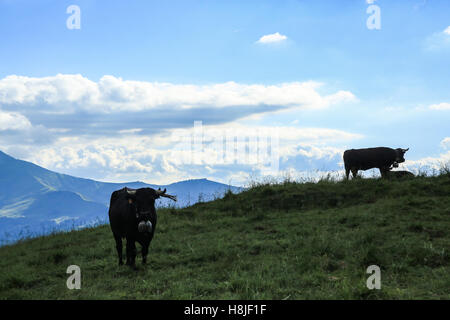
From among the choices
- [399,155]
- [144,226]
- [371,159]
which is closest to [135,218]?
[144,226]

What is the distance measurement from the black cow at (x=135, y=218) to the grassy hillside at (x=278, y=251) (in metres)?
0.58

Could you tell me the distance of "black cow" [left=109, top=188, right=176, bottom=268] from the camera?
937cm

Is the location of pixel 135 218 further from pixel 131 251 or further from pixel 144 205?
pixel 131 251

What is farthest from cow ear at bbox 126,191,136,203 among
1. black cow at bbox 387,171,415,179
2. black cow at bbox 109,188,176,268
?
black cow at bbox 387,171,415,179

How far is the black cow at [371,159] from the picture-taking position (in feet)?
72.9

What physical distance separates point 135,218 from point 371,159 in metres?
16.1

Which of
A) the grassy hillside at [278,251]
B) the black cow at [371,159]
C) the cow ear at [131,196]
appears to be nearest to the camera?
the grassy hillside at [278,251]

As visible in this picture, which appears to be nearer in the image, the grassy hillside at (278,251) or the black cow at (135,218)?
the grassy hillside at (278,251)

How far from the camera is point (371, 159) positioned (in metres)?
22.2

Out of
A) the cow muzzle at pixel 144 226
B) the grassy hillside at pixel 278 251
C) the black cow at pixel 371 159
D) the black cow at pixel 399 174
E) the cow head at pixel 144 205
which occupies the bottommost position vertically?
the grassy hillside at pixel 278 251

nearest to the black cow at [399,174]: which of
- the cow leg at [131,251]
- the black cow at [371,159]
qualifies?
the black cow at [371,159]

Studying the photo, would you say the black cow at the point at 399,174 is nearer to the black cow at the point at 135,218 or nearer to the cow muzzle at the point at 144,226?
the black cow at the point at 135,218

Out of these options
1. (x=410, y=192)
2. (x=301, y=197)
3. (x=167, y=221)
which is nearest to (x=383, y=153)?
(x=410, y=192)
